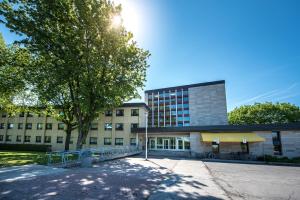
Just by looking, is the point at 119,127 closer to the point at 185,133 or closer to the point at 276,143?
the point at 185,133

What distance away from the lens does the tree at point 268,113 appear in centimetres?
4172

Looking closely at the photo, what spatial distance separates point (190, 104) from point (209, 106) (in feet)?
19.0

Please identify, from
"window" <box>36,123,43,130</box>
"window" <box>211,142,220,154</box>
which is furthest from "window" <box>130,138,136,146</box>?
"window" <box>36,123,43,130</box>

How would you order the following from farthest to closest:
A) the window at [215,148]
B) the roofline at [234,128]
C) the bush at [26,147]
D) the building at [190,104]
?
the building at [190,104] → the bush at [26,147] → the window at [215,148] → the roofline at [234,128]

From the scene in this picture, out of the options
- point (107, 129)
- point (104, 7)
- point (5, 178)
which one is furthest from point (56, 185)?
point (107, 129)

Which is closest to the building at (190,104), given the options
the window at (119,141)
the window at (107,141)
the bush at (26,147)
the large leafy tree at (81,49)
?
the window at (119,141)

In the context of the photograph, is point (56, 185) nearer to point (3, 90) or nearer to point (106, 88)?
point (106, 88)

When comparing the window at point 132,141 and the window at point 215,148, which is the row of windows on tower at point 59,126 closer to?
the window at point 132,141

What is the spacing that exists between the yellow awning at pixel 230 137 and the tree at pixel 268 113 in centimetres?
2911

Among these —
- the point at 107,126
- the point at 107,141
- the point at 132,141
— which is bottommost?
the point at 107,141

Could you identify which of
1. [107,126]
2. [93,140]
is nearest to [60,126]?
[93,140]

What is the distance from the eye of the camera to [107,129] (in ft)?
102

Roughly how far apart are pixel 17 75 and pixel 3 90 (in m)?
2.09

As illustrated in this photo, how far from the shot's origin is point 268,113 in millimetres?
44375
